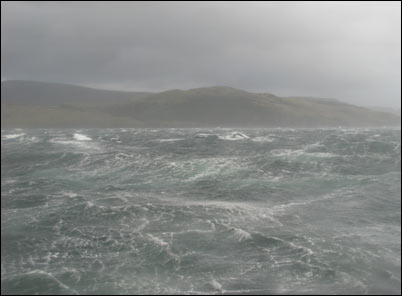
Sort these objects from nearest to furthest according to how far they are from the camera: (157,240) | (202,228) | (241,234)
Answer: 1. (157,240)
2. (241,234)
3. (202,228)

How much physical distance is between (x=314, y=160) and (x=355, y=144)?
2068 cm

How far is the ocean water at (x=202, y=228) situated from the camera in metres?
17.2

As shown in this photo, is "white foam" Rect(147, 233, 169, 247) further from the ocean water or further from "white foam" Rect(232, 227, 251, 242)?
"white foam" Rect(232, 227, 251, 242)

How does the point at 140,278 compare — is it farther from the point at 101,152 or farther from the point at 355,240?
the point at 101,152

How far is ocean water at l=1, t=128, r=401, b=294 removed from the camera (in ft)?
56.6

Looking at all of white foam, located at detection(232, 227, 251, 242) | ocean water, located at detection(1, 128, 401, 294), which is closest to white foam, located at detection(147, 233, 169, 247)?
ocean water, located at detection(1, 128, 401, 294)

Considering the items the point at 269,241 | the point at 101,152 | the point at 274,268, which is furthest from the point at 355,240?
the point at 101,152

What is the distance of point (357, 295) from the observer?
15625mm

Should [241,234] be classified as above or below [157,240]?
above

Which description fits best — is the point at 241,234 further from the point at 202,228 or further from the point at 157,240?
the point at 157,240

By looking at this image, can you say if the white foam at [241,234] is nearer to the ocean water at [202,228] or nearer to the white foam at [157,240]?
the ocean water at [202,228]

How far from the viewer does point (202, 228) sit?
81.7ft

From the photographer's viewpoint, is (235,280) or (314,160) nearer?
(235,280)

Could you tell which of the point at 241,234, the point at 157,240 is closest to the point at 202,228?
the point at 241,234
